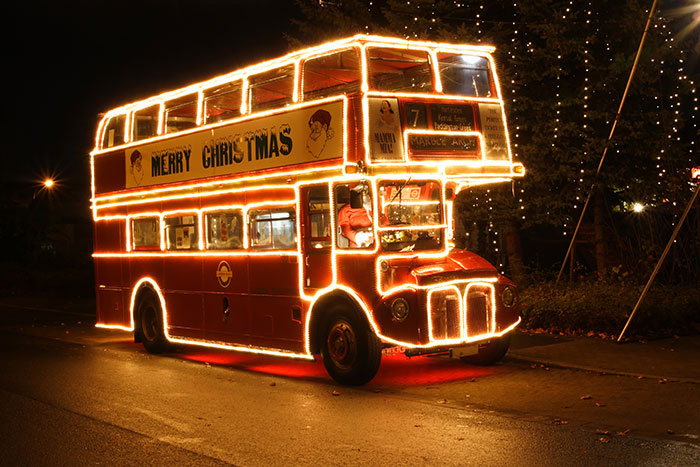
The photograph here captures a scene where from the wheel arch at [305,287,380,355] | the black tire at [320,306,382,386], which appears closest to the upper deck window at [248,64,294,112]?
the wheel arch at [305,287,380,355]

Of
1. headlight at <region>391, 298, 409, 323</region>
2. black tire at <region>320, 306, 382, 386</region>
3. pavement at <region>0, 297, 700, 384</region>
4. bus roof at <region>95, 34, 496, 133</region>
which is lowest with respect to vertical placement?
pavement at <region>0, 297, 700, 384</region>

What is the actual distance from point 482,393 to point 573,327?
465 cm

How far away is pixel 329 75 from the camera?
39.4 ft

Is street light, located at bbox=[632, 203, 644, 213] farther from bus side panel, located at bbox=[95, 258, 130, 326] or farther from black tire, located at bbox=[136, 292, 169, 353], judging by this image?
bus side panel, located at bbox=[95, 258, 130, 326]

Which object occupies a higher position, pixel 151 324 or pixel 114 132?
pixel 114 132

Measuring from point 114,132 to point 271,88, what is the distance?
15.7ft

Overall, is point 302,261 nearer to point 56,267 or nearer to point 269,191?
point 269,191

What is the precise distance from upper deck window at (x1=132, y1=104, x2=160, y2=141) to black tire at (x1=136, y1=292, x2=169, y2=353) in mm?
2865

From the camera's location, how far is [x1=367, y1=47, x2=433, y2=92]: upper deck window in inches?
445

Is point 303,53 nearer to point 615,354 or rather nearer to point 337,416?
point 337,416

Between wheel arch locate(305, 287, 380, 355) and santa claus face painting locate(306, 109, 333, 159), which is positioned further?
santa claus face painting locate(306, 109, 333, 159)

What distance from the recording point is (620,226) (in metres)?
19.9

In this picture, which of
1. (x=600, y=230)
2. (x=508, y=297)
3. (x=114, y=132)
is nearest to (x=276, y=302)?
(x=508, y=297)

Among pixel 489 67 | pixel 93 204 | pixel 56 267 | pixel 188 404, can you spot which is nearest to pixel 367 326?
pixel 188 404
